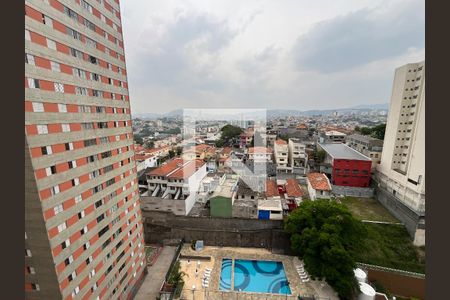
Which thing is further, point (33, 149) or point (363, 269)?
point (363, 269)

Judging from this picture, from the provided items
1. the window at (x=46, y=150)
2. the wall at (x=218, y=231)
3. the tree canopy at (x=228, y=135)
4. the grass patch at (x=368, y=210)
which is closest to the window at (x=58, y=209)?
the window at (x=46, y=150)

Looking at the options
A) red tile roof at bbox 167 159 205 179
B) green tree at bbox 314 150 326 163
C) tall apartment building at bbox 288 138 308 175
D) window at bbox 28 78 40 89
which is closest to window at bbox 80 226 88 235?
window at bbox 28 78 40 89

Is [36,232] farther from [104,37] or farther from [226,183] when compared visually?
[226,183]

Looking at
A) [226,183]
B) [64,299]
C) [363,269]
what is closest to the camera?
[64,299]

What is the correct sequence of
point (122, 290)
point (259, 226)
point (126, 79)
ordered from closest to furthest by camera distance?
point (122, 290)
point (126, 79)
point (259, 226)

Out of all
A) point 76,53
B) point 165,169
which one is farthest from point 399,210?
point 76,53

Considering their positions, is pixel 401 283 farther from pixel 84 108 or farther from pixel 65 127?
pixel 84 108

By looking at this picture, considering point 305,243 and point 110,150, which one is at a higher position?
point 110,150

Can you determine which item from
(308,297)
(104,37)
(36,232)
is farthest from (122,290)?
(104,37)

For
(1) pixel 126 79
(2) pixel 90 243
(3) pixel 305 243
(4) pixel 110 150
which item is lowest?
(3) pixel 305 243
